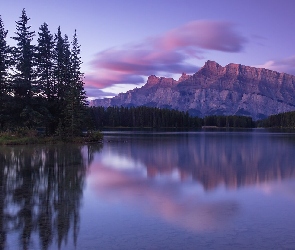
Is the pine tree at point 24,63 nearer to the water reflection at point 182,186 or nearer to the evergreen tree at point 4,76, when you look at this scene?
the evergreen tree at point 4,76

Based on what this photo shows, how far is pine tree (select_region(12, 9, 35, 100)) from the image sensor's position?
53688mm

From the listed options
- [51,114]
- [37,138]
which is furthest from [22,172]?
[51,114]

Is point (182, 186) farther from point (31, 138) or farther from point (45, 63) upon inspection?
point (45, 63)

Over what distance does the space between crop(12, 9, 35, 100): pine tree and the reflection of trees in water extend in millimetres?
31416

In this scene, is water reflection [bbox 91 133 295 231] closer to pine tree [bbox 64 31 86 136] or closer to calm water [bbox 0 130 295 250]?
calm water [bbox 0 130 295 250]

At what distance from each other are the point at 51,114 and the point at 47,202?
43714mm

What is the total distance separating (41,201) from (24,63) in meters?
44.6

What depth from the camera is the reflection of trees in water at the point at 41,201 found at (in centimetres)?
1043

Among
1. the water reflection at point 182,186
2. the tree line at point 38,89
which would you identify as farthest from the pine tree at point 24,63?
the water reflection at point 182,186

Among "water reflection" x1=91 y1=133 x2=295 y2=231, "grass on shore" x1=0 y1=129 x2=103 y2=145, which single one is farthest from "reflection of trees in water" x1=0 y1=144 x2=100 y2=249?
"grass on shore" x1=0 y1=129 x2=103 y2=145

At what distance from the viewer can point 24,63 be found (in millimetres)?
54031

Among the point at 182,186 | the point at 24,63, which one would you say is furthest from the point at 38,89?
the point at 182,186

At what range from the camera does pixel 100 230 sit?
10695 mm

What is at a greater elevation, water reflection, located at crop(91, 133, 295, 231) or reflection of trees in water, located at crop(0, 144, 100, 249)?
reflection of trees in water, located at crop(0, 144, 100, 249)
